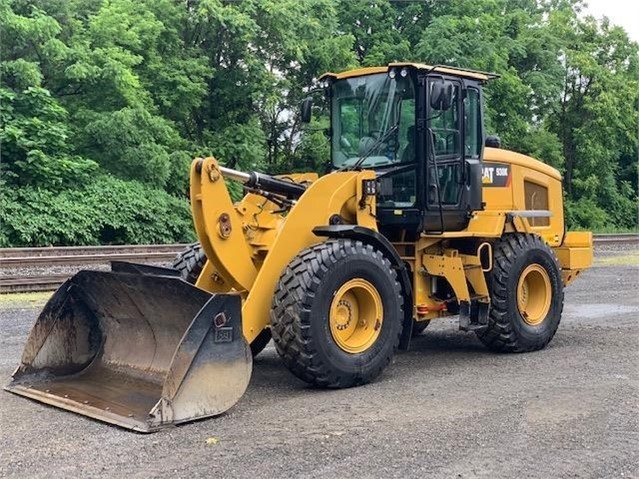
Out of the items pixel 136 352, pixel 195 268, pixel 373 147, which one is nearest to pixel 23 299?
pixel 195 268

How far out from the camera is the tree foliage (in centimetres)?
2072

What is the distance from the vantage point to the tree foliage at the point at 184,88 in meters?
20.7

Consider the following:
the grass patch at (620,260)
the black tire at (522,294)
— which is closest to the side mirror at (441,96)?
the black tire at (522,294)

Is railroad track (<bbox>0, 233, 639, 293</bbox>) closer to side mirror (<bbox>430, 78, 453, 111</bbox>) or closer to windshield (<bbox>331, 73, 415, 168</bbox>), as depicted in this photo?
windshield (<bbox>331, 73, 415, 168</bbox>)

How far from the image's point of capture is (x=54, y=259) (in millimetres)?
14727

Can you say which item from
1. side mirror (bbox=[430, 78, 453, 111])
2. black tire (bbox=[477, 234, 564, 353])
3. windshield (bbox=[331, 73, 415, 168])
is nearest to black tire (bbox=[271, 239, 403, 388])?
windshield (bbox=[331, 73, 415, 168])

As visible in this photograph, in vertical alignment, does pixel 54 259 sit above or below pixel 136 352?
above

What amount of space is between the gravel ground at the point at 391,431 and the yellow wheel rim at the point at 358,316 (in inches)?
14.7

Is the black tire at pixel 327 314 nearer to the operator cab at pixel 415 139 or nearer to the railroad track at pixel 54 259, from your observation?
the operator cab at pixel 415 139

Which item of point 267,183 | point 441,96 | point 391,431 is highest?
point 441,96

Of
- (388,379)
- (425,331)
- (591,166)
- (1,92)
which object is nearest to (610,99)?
(591,166)

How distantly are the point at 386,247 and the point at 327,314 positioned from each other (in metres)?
1.02

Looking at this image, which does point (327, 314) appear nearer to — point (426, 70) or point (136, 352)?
point (136, 352)

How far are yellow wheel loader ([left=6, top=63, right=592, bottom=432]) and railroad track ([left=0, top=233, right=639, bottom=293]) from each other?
5.81m
